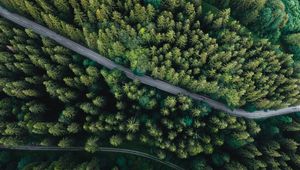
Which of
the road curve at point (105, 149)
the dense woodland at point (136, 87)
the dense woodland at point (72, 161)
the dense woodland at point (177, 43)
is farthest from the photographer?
the road curve at point (105, 149)

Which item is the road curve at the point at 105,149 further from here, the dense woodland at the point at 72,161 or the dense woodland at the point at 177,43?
the dense woodland at the point at 177,43

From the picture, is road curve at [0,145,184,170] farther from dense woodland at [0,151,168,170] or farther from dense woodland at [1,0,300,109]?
dense woodland at [1,0,300,109]

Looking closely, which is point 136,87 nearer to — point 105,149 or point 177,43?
point 177,43

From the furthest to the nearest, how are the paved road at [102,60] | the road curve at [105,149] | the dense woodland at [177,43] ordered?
Result: the paved road at [102,60] < the road curve at [105,149] < the dense woodland at [177,43]

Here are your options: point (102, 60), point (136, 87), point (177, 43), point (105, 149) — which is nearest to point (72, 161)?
point (105, 149)

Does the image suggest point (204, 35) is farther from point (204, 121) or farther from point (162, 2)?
point (204, 121)

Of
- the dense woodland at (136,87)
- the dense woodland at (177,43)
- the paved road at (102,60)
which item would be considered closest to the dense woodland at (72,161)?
the dense woodland at (136,87)

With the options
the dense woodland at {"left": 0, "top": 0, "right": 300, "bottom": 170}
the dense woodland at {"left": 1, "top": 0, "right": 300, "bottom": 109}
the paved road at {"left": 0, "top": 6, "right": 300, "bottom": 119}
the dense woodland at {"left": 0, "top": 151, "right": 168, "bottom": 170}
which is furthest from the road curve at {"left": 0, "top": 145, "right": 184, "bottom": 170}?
the dense woodland at {"left": 1, "top": 0, "right": 300, "bottom": 109}

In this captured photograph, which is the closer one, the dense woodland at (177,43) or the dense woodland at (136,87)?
the dense woodland at (136,87)
